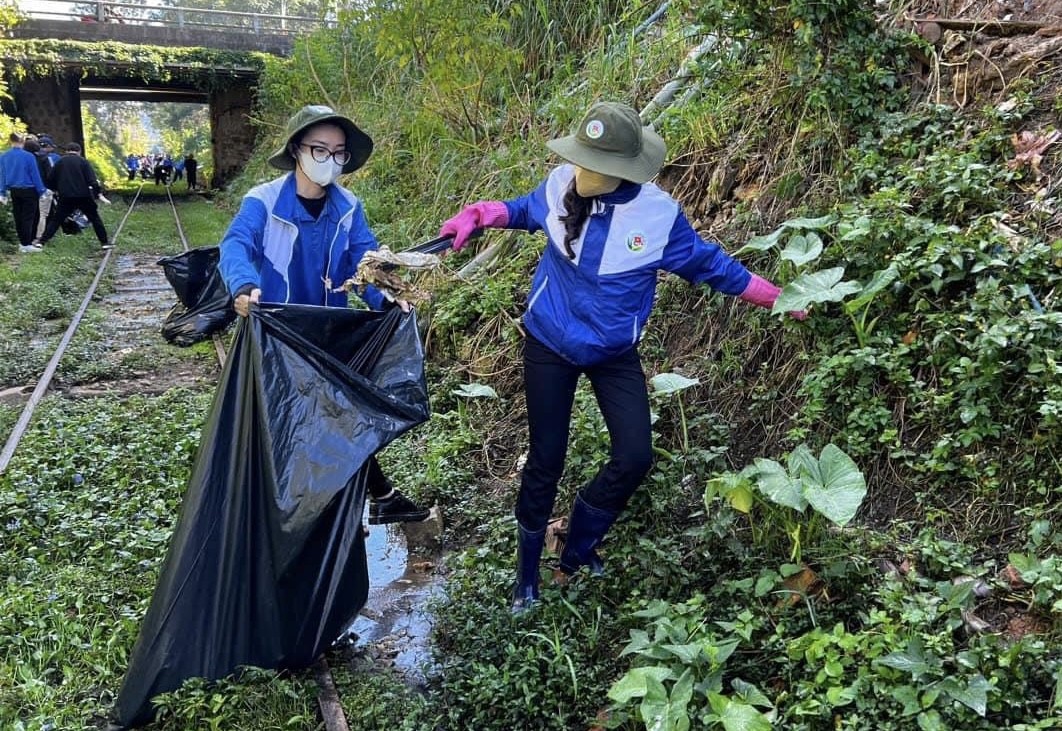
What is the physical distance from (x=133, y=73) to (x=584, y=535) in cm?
2347

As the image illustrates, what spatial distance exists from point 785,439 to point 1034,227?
4.22 ft

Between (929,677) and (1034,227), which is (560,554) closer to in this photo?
(929,677)

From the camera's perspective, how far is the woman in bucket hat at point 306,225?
3.29 meters

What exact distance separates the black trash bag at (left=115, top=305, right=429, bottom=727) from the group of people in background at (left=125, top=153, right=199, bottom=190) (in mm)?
27715

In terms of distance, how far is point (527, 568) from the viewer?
3375mm

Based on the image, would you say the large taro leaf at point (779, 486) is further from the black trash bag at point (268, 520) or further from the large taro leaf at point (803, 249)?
the black trash bag at point (268, 520)

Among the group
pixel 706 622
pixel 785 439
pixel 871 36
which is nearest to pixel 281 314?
pixel 706 622

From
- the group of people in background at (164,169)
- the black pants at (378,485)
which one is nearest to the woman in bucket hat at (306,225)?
the black pants at (378,485)

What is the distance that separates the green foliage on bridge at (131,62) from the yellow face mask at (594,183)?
67.4 feet

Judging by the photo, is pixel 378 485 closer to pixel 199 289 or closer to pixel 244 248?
pixel 244 248

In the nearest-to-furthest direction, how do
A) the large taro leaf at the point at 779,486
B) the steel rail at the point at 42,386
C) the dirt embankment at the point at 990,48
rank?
the large taro leaf at the point at 779,486 < the dirt embankment at the point at 990,48 < the steel rail at the point at 42,386

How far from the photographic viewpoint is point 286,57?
24328mm

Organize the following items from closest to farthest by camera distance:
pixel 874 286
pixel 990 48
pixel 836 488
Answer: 1. pixel 836 488
2. pixel 874 286
3. pixel 990 48

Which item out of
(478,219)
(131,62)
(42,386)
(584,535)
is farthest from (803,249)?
(131,62)
